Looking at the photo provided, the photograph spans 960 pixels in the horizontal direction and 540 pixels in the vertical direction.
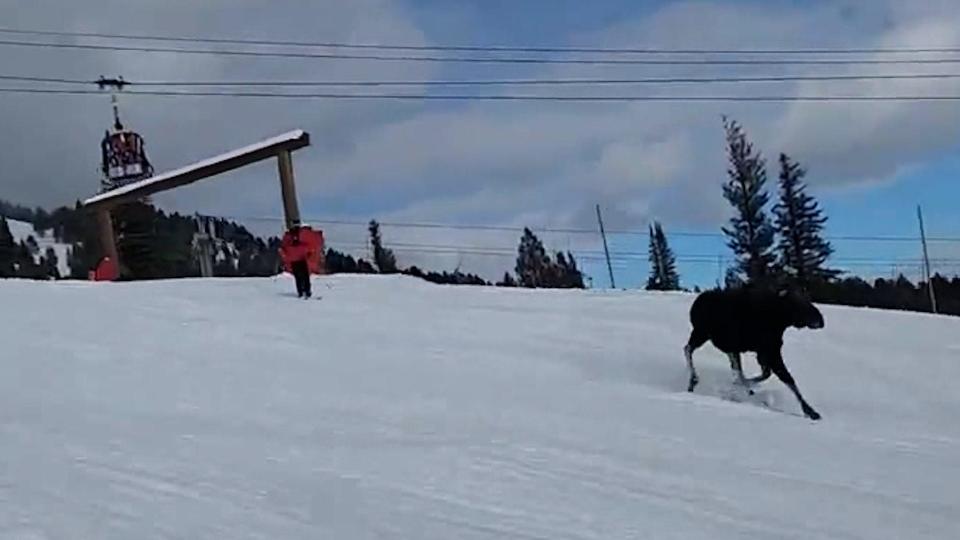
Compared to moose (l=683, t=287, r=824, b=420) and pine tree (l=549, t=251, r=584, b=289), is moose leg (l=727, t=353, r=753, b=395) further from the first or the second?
pine tree (l=549, t=251, r=584, b=289)

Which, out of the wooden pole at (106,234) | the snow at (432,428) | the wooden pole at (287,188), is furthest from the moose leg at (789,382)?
the wooden pole at (106,234)

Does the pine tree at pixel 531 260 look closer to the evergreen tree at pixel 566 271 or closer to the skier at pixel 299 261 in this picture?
the evergreen tree at pixel 566 271

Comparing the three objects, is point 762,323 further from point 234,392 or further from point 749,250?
point 749,250

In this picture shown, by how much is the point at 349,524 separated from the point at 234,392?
5.04 meters

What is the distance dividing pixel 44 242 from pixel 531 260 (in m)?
37.8

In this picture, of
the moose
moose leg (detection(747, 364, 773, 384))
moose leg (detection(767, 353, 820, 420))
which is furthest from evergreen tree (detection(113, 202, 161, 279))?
moose leg (detection(767, 353, 820, 420))

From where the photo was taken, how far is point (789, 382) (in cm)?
1369

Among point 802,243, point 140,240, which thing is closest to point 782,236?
point 802,243

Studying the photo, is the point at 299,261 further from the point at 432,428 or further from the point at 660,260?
the point at 660,260

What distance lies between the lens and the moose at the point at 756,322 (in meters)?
A: 14.1

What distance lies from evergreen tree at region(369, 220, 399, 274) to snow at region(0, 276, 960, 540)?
5524 centimetres

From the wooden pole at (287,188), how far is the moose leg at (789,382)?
46.6ft

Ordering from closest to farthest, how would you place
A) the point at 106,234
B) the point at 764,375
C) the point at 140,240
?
the point at 764,375 < the point at 106,234 < the point at 140,240

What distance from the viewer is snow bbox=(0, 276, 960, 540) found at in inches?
286
